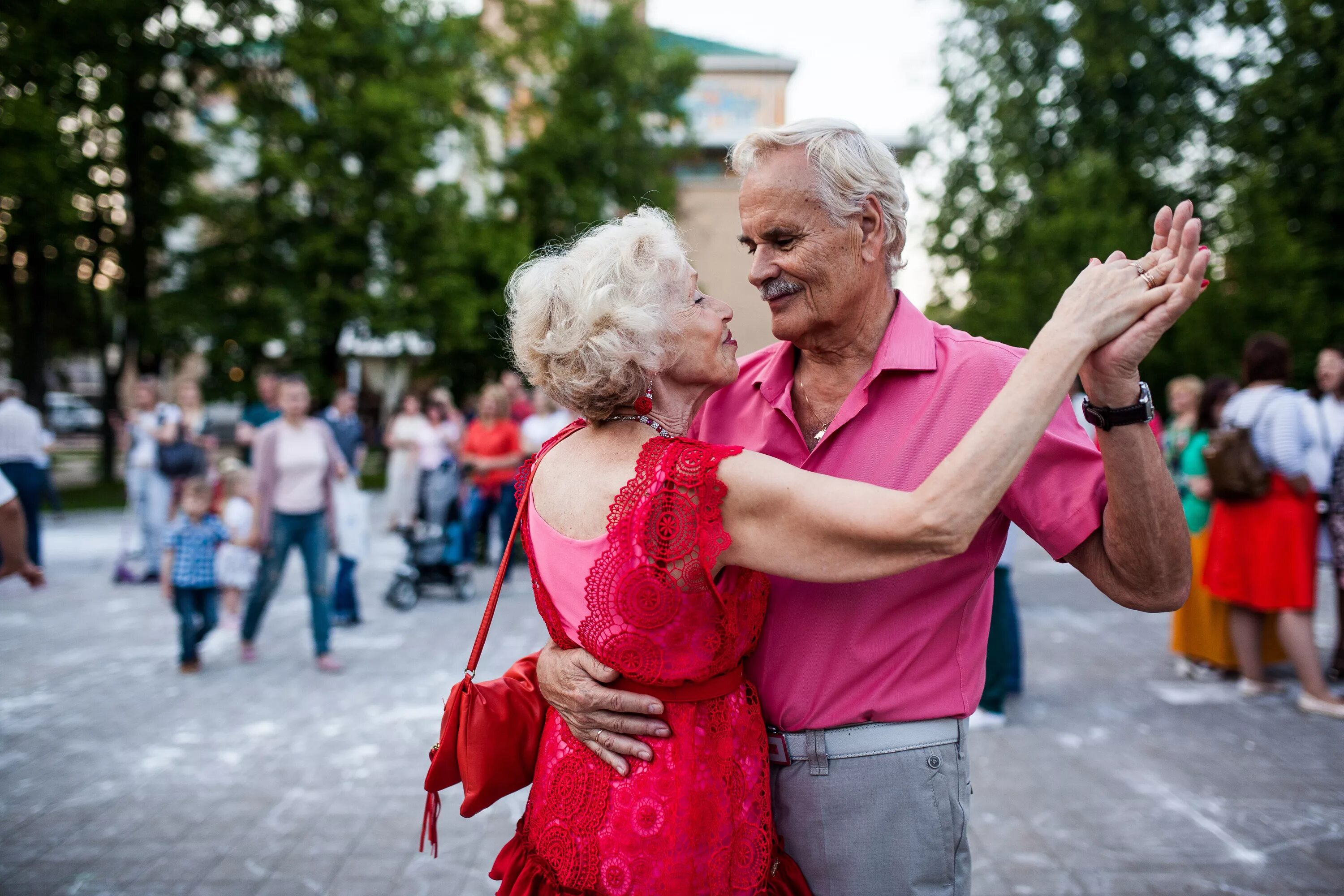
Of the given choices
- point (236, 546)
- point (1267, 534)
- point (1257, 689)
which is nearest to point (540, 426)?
point (236, 546)

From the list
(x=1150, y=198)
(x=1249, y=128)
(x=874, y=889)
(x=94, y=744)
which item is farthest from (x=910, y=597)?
(x=1150, y=198)

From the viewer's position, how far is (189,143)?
20.5 m

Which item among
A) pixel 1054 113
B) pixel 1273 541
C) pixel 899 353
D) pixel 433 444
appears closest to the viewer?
pixel 899 353

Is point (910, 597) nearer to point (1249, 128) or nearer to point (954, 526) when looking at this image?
point (954, 526)

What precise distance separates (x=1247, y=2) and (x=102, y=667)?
823 inches

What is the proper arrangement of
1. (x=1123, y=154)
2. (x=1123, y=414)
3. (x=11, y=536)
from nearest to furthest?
(x=1123, y=414), (x=11, y=536), (x=1123, y=154)

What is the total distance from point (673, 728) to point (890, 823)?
0.46 metres

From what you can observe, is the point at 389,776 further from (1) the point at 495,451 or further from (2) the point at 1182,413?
(2) the point at 1182,413

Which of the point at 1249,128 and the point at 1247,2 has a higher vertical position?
the point at 1247,2

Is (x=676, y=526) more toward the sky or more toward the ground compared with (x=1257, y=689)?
more toward the sky

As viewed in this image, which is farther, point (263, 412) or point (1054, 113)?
point (1054, 113)

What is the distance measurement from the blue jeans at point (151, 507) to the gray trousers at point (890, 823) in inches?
389

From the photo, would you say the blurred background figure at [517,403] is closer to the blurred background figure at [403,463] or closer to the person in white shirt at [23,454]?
the blurred background figure at [403,463]

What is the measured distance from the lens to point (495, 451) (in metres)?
10.2
